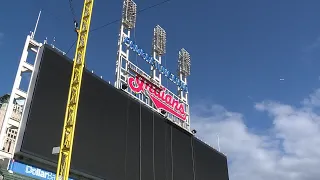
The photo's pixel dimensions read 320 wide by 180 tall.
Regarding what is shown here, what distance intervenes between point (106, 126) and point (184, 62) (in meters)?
25.1

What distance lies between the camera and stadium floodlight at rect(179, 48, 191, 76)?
53.5 meters

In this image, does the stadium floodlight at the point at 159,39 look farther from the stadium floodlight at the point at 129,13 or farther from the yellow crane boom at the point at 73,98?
the yellow crane boom at the point at 73,98

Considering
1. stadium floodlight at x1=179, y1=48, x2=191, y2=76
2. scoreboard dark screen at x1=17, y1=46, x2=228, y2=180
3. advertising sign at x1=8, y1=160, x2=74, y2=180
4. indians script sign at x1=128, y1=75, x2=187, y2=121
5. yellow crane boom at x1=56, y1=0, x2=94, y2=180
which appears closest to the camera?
advertising sign at x1=8, y1=160, x2=74, y2=180

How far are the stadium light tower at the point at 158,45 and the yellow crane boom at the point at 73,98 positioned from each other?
12.9 metres

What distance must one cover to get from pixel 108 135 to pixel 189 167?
12.9 meters

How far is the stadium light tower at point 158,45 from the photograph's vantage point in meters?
44.9

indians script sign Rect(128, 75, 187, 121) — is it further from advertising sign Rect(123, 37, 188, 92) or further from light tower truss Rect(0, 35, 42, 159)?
light tower truss Rect(0, 35, 42, 159)

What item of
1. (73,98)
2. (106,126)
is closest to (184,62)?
(106,126)

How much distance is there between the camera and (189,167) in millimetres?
41156

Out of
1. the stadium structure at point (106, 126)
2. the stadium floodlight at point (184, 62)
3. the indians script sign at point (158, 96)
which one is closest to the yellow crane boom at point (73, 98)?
the stadium structure at point (106, 126)

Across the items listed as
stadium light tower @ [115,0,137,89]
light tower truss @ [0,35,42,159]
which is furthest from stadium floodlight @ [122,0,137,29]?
light tower truss @ [0,35,42,159]

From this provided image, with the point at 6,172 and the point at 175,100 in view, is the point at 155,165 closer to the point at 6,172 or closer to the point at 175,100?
the point at 175,100

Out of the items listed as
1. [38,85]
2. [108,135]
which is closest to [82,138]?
[108,135]

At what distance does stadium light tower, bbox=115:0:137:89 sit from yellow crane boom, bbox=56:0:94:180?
20.4ft
